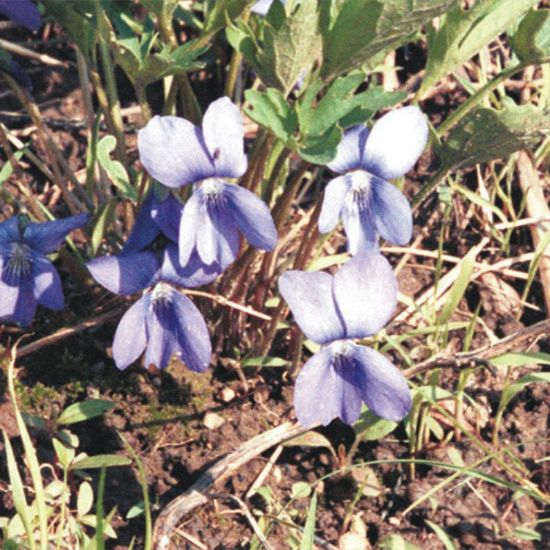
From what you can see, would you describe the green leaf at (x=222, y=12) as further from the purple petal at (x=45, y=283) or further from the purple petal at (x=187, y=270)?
the purple petal at (x=45, y=283)

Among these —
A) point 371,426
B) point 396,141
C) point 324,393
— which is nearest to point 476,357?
point 371,426

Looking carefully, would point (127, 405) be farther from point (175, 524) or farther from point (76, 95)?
point (76, 95)

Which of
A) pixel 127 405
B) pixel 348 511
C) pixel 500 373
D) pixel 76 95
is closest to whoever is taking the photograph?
pixel 348 511

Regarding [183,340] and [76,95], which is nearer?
[183,340]

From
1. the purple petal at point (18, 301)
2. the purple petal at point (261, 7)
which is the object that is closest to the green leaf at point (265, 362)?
the purple petal at point (18, 301)

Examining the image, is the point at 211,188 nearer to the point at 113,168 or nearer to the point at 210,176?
the point at 210,176

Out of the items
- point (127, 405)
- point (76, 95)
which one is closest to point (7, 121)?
point (76, 95)
